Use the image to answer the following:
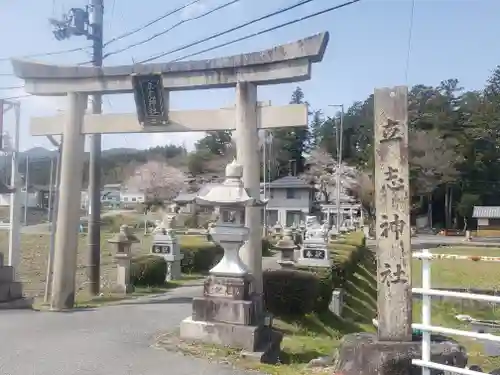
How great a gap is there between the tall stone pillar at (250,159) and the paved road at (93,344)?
1888 mm

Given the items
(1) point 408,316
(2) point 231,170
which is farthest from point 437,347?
(2) point 231,170

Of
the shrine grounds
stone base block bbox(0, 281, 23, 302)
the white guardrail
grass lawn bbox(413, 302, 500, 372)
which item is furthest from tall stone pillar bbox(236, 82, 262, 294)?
grass lawn bbox(413, 302, 500, 372)

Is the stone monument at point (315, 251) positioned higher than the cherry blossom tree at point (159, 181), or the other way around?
the cherry blossom tree at point (159, 181)

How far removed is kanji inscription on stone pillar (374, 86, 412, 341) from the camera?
219 inches

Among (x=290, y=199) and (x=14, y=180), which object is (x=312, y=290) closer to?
(x=14, y=180)

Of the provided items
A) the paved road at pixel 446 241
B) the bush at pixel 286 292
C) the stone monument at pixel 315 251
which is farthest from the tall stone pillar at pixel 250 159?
the paved road at pixel 446 241

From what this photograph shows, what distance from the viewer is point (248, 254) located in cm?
957

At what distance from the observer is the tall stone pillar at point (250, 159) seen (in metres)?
9.55

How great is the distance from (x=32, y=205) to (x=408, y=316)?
2942 inches

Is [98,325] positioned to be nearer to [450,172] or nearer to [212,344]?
[212,344]

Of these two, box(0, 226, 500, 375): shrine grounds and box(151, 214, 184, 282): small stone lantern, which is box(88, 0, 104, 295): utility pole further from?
box(151, 214, 184, 282): small stone lantern

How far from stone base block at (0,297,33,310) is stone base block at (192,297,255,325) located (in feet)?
17.0

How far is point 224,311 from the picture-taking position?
7.50 meters

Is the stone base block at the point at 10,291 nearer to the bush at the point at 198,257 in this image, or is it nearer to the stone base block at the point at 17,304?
the stone base block at the point at 17,304
